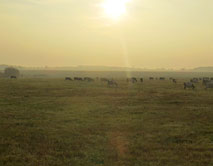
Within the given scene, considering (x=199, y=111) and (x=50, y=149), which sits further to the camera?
(x=199, y=111)

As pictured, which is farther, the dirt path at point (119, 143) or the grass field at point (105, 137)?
the dirt path at point (119, 143)

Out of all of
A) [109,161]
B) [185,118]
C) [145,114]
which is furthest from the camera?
[145,114]

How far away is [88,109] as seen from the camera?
2117cm

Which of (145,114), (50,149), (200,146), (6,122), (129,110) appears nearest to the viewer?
(50,149)

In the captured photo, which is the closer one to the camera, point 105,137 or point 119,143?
point 119,143

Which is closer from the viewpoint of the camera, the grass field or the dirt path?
the grass field

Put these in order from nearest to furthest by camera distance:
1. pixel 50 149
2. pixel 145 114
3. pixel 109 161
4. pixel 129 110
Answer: pixel 109 161
pixel 50 149
pixel 145 114
pixel 129 110

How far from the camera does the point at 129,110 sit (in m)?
20.9

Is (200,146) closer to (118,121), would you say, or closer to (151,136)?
(151,136)

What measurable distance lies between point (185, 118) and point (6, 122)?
12282 millimetres

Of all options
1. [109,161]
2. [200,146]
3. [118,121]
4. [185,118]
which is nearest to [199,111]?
[185,118]

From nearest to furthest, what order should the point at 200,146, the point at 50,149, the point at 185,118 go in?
the point at 50,149
the point at 200,146
the point at 185,118

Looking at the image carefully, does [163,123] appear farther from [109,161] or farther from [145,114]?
[109,161]

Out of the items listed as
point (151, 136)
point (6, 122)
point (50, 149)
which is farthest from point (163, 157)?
point (6, 122)
